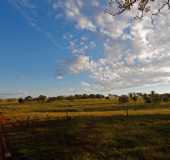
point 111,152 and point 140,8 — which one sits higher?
point 140,8

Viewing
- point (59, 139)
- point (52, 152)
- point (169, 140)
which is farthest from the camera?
point (59, 139)

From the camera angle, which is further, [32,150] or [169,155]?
[32,150]

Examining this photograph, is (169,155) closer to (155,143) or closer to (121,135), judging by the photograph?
(155,143)

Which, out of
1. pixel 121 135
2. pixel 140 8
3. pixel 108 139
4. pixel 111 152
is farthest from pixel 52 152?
pixel 140 8

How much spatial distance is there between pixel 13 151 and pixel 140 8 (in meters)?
11.5

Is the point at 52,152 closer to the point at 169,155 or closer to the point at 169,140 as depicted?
the point at 169,155

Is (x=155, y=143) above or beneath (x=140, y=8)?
beneath

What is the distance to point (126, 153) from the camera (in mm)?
17453

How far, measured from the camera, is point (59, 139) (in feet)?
78.6

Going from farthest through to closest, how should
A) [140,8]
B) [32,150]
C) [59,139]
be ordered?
[59,139] → [32,150] → [140,8]

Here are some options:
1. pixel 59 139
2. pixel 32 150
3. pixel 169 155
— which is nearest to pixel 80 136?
pixel 59 139

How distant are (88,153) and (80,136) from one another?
7.56 m

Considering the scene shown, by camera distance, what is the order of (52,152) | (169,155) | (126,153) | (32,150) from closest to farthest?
(169,155), (126,153), (52,152), (32,150)

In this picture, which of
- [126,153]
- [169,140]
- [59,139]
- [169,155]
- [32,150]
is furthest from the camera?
[59,139]
